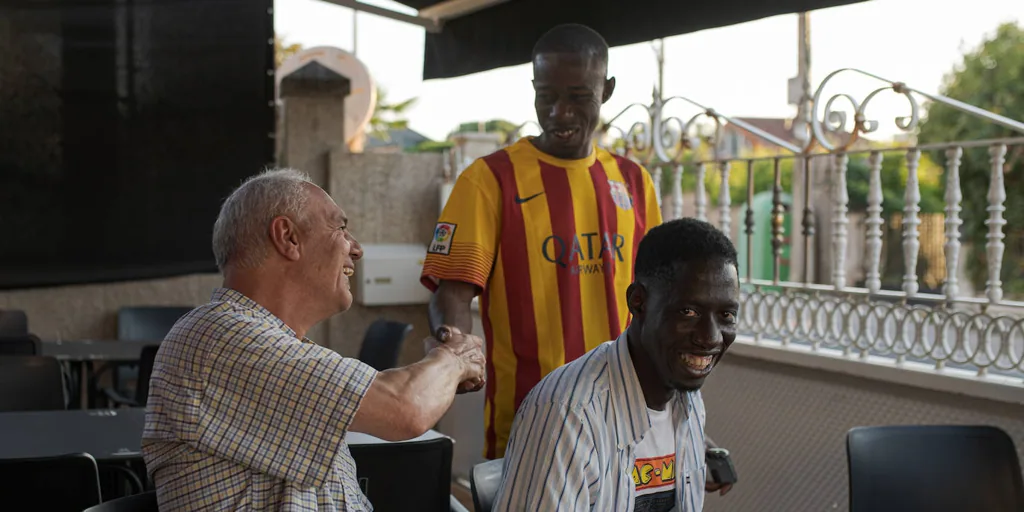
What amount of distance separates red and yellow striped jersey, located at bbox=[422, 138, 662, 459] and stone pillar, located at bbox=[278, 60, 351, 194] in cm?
401

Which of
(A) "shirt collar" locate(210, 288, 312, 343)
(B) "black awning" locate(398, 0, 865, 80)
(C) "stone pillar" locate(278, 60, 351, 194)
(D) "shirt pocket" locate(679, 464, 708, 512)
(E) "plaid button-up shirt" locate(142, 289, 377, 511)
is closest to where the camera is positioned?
(E) "plaid button-up shirt" locate(142, 289, 377, 511)

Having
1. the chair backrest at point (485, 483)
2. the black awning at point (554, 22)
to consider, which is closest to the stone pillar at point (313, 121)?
the black awning at point (554, 22)

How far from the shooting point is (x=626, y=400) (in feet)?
6.22

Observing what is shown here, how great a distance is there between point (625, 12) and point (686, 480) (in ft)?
6.98

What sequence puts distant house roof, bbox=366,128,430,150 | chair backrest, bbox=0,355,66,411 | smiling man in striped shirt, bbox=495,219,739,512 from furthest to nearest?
distant house roof, bbox=366,128,430,150, chair backrest, bbox=0,355,66,411, smiling man in striped shirt, bbox=495,219,739,512

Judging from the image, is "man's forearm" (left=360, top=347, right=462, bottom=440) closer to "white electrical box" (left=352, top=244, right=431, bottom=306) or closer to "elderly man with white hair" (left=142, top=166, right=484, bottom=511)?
"elderly man with white hair" (left=142, top=166, right=484, bottom=511)

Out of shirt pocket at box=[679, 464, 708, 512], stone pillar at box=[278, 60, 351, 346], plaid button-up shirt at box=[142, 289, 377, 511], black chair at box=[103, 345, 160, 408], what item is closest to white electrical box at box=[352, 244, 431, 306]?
stone pillar at box=[278, 60, 351, 346]

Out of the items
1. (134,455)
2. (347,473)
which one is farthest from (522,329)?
(134,455)

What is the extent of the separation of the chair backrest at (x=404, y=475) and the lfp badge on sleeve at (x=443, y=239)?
481 mm

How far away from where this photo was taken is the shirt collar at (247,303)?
164 centimetres

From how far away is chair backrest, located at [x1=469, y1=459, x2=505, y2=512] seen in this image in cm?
205

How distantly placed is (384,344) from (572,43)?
259 cm

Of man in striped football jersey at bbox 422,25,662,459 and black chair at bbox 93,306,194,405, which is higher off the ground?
man in striped football jersey at bbox 422,25,662,459

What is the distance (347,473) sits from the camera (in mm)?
1690
